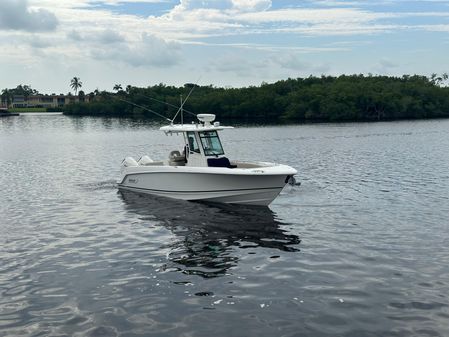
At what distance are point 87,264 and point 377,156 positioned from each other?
37511 millimetres

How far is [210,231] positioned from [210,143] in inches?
245

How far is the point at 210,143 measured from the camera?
24016mm

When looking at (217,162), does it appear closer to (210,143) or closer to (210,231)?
(210,143)

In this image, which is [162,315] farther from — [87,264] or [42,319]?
[87,264]

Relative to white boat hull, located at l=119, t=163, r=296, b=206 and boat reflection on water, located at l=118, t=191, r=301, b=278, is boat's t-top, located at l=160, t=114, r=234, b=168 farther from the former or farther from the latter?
boat reflection on water, located at l=118, t=191, r=301, b=278

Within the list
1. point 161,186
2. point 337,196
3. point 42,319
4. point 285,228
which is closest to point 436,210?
point 337,196

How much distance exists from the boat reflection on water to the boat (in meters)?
0.48

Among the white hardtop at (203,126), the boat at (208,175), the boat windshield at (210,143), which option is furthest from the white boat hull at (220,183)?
the white hardtop at (203,126)

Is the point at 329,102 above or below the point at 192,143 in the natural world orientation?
above

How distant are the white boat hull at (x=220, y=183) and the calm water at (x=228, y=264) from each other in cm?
66

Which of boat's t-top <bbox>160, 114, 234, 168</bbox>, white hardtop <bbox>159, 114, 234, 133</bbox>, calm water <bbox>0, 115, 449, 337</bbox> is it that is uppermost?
white hardtop <bbox>159, 114, 234, 133</bbox>

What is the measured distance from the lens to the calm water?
11005 millimetres

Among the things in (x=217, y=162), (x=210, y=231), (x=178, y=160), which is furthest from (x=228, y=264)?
(x=178, y=160)

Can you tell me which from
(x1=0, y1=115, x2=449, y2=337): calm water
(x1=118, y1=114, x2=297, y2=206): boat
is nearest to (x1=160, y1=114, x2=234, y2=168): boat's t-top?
(x1=118, y1=114, x2=297, y2=206): boat
